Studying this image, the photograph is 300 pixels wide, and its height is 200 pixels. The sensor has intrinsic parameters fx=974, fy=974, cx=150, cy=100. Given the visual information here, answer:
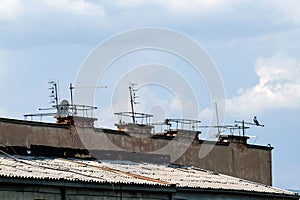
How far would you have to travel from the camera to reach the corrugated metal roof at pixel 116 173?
35.4 meters

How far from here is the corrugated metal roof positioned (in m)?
35.4

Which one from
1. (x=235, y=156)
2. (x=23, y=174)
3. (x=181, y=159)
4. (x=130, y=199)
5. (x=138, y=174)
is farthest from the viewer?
(x=235, y=156)

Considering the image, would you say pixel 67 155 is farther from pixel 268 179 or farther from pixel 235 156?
pixel 268 179

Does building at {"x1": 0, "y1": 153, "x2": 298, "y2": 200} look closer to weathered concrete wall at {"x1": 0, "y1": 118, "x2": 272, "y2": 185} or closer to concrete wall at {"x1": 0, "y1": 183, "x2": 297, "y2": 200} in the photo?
concrete wall at {"x1": 0, "y1": 183, "x2": 297, "y2": 200}

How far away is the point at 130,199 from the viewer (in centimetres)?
3800

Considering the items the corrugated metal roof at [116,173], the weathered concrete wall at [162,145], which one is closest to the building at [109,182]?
the corrugated metal roof at [116,173]

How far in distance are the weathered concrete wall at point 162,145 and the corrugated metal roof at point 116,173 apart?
2540mm

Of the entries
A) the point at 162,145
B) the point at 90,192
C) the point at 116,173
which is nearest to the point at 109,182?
the point at 90,192

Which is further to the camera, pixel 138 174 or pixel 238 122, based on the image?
pixel 238 122

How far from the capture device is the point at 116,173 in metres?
40.2

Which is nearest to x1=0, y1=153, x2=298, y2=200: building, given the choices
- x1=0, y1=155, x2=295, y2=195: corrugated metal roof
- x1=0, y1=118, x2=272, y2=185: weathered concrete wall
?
x1=0, y1=155, x2=295, y2=195: corrugated metal roof

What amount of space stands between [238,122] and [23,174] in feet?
96.7

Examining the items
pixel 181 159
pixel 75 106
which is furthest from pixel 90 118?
pixel 181 159

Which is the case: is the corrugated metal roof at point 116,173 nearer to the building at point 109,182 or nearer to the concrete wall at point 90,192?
the building at point 109,182
